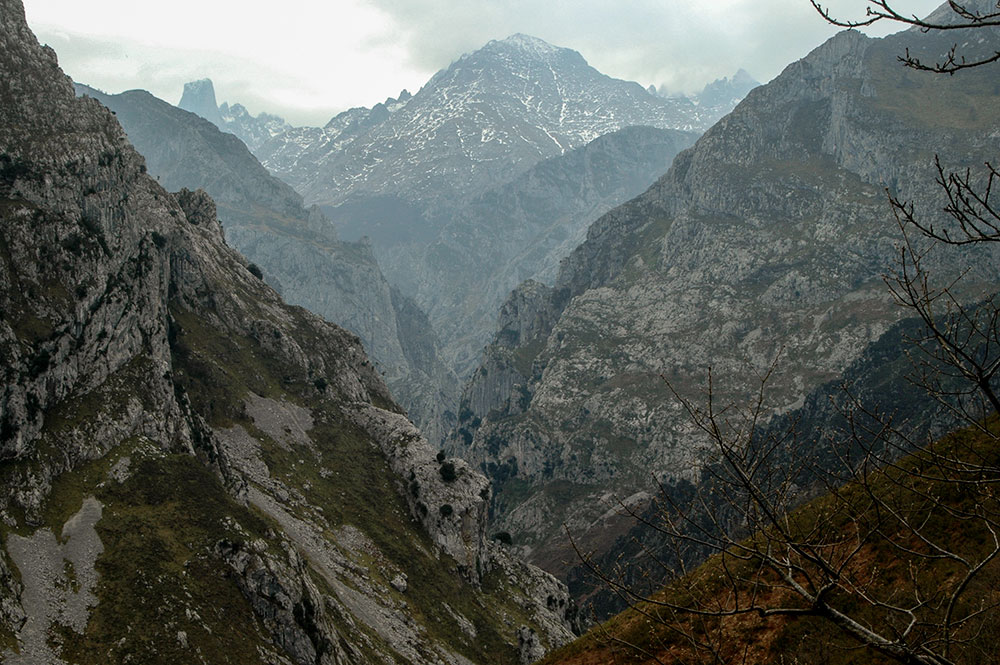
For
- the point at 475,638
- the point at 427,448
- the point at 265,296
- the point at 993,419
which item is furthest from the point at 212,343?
the point at 993,419

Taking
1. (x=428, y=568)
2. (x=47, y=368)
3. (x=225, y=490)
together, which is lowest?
A: (x=428, y=568)

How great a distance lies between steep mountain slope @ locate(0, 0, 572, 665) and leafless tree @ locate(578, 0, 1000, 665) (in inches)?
2528

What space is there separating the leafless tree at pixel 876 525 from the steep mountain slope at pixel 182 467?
64.2 meters

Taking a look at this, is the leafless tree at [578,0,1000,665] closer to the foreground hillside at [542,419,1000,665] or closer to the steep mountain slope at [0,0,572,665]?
the foreground hillside at [542,419,1000,665]

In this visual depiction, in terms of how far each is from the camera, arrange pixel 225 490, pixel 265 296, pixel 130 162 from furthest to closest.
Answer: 1. pixel 265 296
2. pixel 130 162
3. pixel 225 490

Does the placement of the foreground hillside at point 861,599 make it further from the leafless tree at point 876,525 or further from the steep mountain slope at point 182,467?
the steep mountain slope at point 182,467

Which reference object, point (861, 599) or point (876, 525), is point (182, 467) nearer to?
point (861, 599)

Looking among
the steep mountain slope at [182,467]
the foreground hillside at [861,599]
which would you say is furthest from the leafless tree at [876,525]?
the steep mountain slope at [182,467]

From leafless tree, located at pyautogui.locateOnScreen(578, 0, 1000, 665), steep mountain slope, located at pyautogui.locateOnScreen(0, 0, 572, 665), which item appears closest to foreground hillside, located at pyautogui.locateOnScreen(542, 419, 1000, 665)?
leafless tree, located at pyautogui.locateOnScreen(578, 0, 1000, 665)

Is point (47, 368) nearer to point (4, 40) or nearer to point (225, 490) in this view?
point (225, 490)

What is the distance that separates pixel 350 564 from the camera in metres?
115

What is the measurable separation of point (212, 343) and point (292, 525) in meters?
53.0

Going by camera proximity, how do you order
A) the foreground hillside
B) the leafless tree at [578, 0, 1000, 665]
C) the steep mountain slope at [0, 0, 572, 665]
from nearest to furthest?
the leafless tree at [578, 0, 1000, 665] → the foreground hillside → the steep mountain slope at [0, 0, 572, 665]

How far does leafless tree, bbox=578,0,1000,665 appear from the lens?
11156mm
